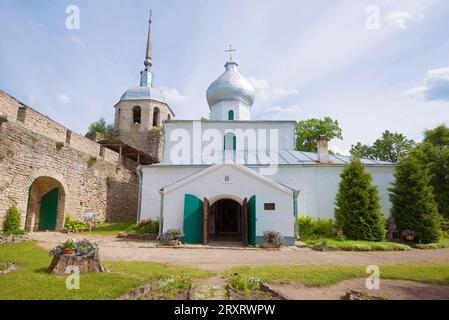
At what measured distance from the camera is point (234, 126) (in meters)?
20.1

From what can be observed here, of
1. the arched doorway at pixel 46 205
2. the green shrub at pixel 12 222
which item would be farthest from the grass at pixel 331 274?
the arched doorway at pixel 46 205

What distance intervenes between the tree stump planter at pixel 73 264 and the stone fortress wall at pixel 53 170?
23.2 feet

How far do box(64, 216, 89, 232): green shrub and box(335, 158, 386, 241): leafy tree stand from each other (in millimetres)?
13235

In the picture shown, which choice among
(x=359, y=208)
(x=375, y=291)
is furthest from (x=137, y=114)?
(x=375, y=291)

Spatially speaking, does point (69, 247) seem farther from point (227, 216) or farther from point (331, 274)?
point (227, 216)

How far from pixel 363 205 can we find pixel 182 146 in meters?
11.9

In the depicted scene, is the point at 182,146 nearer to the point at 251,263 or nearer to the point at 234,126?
the point at 234,126

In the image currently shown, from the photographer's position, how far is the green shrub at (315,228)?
42.9 ft

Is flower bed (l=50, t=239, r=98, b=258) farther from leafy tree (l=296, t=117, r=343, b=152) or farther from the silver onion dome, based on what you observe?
leafy tree (l=296, t=117, r=343, b=152)

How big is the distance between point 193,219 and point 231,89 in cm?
1310

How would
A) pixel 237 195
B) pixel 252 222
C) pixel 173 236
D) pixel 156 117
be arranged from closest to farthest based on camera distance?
pixel 173 236 → pixel 252 222 → pixel 237 195 → pixel 156 117

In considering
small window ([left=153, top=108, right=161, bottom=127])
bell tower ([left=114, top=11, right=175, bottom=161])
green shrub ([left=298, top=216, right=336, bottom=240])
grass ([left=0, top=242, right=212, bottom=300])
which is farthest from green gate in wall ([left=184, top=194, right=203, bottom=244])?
small window ([left=153, top=108, right=161, bottom=127])

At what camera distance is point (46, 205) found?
→ 1481 cm

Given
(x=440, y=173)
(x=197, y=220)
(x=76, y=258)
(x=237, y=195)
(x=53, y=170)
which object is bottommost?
(x=76, y=258)
